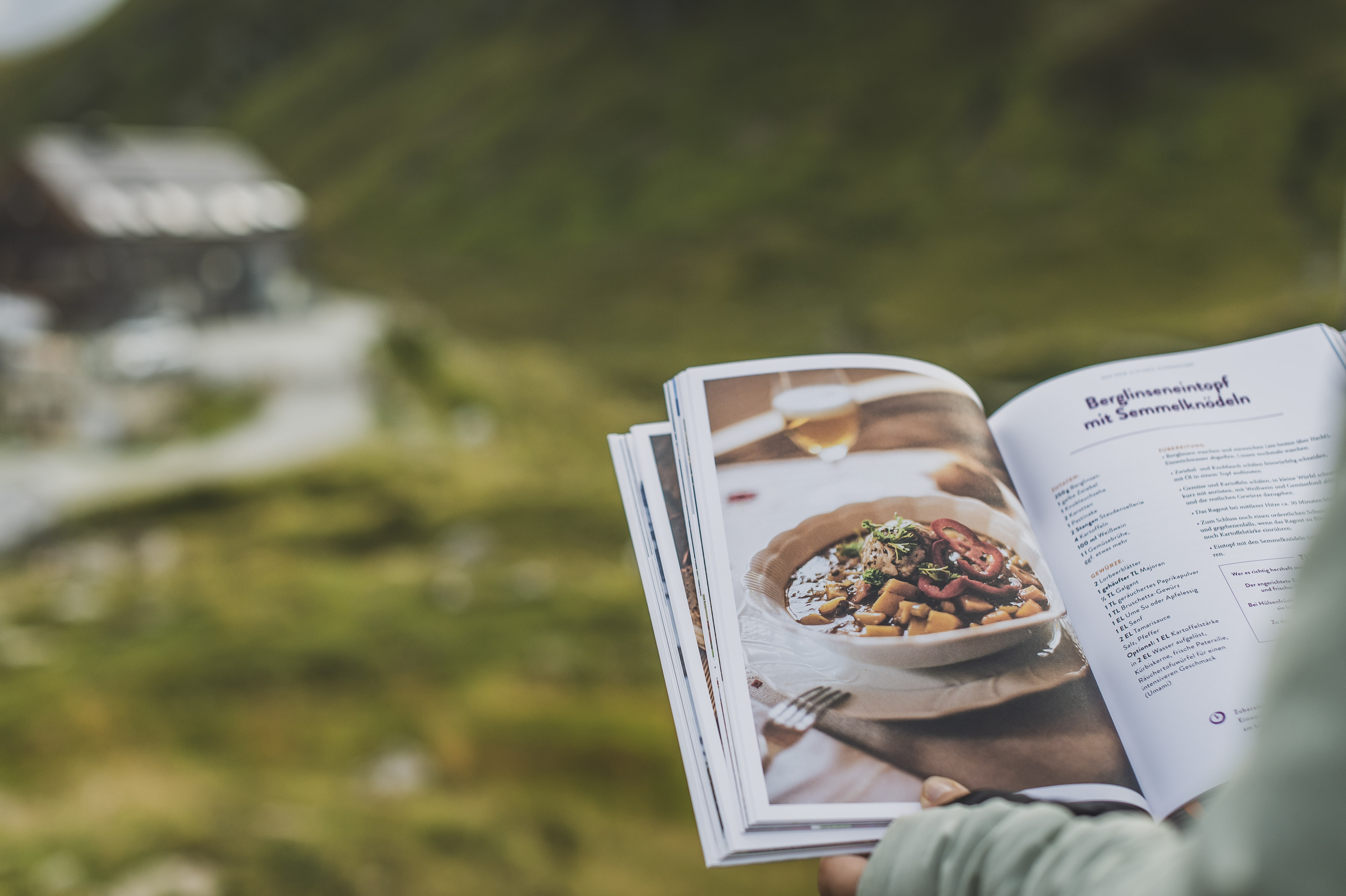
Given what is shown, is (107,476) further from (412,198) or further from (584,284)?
(412,198)

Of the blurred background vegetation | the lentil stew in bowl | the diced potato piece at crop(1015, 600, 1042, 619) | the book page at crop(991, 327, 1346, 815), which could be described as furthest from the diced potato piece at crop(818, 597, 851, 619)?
the blurred background vegetation

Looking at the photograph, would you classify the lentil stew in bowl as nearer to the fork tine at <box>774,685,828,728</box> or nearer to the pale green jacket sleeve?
the fork tine at <box>774,685,828,728</box>

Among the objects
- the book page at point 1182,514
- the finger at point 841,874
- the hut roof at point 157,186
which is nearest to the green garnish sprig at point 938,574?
the book page at point 1182,514

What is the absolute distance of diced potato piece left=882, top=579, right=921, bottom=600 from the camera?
1.61m

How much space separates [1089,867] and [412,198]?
43.6 m

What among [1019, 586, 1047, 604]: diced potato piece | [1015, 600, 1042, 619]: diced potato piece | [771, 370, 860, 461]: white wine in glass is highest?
[771, 370, 860, 461]: white wine in glass

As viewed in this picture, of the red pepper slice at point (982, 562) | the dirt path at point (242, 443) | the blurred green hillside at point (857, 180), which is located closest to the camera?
the red pepper slice at point (982, 562)

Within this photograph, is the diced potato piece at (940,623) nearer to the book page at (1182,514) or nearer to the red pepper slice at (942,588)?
the red pepper slice at (942,588)

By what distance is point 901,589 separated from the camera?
1619mm

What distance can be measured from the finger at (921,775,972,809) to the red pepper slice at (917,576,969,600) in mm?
305

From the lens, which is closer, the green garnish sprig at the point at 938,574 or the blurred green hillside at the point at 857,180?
the green garnish sprig at the point at 938,574

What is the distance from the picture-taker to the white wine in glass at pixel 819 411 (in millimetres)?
1798

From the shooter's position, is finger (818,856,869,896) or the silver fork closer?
finger (818,856,869,896)

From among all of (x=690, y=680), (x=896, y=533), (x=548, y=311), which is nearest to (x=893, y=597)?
(x=896, y=533)
